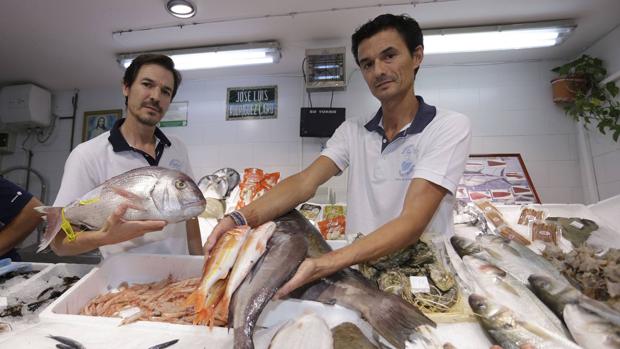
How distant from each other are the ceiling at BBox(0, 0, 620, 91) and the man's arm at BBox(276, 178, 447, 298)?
9.27 ft

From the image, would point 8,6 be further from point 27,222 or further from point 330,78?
point 330,78

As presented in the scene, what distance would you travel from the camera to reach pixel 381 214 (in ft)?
6.32

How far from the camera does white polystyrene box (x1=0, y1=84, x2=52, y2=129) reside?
543 cm

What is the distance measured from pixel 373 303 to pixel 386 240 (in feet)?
1.05

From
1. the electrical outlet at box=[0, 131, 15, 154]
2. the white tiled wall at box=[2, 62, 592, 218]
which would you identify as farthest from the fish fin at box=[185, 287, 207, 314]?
the electrical outlet at box=[0, 131, 15, 154]

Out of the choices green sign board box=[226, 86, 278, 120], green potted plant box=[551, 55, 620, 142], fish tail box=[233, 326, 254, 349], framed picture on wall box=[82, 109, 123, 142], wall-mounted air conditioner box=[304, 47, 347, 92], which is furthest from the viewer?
framed picture on wall box=[82, 109, 123, 142]

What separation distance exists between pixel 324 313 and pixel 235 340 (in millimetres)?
294

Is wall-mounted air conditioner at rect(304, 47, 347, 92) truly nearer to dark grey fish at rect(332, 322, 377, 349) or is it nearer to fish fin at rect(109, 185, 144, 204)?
fish fin at rect(109, 185, 144, 204)

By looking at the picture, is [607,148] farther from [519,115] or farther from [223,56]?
[223,56]

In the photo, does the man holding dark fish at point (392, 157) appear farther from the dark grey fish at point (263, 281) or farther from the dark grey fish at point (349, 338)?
the dark grey fish at point (349, 338)

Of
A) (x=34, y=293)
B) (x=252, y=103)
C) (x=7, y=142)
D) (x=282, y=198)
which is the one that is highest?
(x=252, y=103)

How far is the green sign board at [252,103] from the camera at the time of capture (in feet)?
17.1

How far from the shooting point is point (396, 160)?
1.91 metres

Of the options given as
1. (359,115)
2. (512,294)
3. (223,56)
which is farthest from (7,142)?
(512,294)
